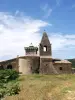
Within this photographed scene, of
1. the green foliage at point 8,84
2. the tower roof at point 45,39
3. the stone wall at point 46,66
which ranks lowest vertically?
the green foliage at point 8,84

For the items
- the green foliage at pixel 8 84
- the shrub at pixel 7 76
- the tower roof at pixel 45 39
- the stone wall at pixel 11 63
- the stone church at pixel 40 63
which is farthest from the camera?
the tower roof at pixel 45 39

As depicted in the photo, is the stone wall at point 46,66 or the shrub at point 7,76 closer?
the shrub at point 7,76

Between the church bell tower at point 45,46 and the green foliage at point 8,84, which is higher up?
the church bell tower at point 45,46

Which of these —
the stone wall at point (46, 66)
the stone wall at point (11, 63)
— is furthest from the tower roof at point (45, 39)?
the stone wall at point (11, 63)

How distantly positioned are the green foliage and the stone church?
943 cm

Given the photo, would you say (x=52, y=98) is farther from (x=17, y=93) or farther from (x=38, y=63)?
(x=38, y=63)

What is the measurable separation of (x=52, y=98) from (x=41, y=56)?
33.5 m

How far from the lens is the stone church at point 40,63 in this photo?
174 ft

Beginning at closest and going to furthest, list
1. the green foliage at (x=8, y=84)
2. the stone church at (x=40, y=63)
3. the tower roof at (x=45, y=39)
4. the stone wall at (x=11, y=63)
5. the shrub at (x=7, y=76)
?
the green foliage at (x=8, y=84), the shrub at (x=7, y=76), the stone church at (x=40, y=63), the stone wall at (x=11, y=63), the tower roof at (x=45, y=39)

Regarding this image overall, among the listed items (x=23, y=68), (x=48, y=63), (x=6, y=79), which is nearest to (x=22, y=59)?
(x=23, y=68)

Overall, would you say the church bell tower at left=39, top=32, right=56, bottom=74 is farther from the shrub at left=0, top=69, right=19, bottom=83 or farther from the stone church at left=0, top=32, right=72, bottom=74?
the shrub at left=0, top=69, right=19, bottom=83

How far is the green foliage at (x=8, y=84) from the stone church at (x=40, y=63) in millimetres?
9429

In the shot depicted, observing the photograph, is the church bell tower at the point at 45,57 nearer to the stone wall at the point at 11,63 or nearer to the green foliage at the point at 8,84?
the stone wall at the point at 11,63

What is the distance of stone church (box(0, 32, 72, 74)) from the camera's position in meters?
53.2
